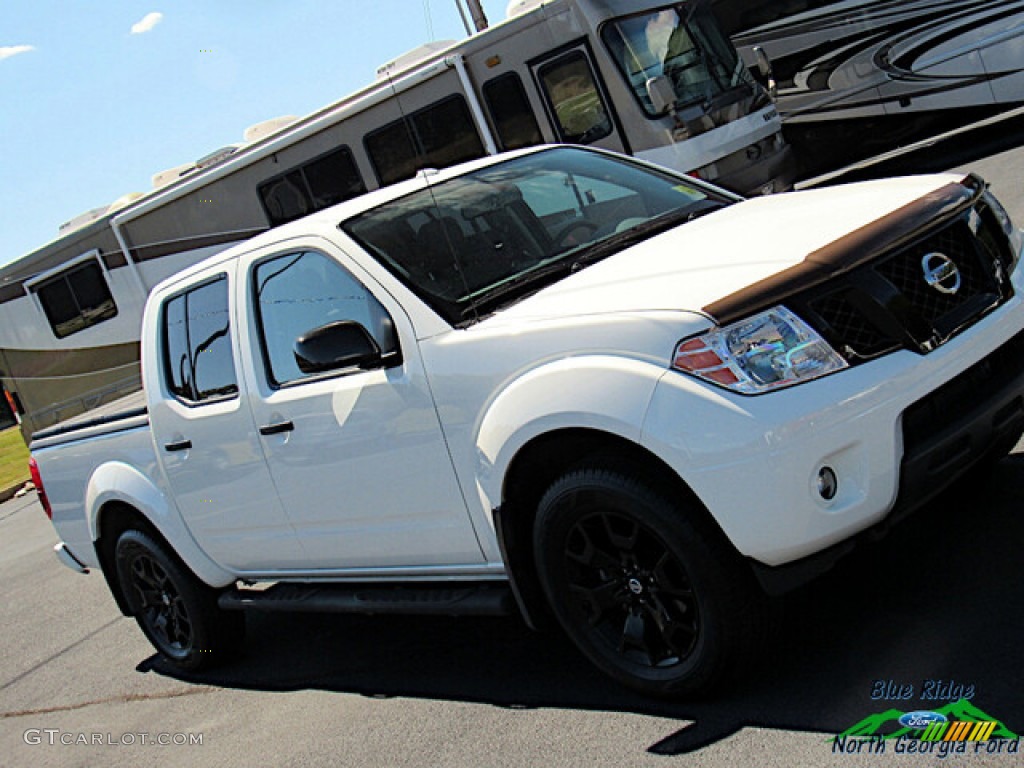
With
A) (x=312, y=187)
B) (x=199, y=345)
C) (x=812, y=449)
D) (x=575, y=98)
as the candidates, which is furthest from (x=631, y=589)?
(x=312, y=187)

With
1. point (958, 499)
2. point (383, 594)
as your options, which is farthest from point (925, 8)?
point (383, 594)

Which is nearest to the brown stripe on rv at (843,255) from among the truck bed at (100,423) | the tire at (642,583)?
the tire at (642,583)

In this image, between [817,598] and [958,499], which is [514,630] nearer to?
[817,598]

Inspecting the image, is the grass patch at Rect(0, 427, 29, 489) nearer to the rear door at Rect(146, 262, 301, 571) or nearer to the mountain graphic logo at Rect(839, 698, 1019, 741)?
the rear door at Rect(146, 262, 301, 571)

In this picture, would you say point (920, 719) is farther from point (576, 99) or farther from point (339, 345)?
point (576, 99)

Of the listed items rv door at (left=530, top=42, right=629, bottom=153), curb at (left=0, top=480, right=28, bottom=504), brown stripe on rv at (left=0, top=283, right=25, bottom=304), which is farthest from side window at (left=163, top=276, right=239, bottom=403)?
brown stripe on rv at (left=0, top=283, right=25, bottom=304)

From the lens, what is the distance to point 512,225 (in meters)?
4.89

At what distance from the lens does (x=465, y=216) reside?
491cm

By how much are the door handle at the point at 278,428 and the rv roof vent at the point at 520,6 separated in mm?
10794

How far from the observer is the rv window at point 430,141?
15477mm

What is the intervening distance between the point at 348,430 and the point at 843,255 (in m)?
1.95

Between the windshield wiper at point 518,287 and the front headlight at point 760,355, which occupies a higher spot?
the windshield wiper at point 518,287

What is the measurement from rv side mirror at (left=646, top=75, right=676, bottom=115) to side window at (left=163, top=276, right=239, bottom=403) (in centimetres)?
911

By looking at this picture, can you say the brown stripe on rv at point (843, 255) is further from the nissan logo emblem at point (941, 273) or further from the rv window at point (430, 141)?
the rv window at point (430, 141)
